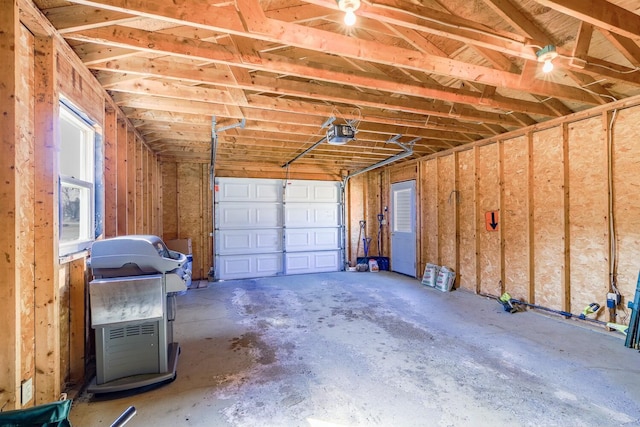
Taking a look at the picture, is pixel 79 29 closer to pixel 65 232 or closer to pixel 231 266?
pixel 65 232

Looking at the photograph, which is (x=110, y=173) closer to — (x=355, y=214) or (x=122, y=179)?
(x=122, y=179)

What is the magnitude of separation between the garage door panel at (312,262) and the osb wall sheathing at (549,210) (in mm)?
2789

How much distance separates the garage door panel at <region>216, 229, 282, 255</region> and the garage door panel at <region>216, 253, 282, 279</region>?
0.14 meters

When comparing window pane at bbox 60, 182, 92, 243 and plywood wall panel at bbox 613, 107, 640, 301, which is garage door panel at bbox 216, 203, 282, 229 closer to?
window pane at bbox 60, 182, 92, 243

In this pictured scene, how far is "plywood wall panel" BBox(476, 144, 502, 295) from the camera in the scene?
15.8 feet

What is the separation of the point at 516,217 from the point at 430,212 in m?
1.85

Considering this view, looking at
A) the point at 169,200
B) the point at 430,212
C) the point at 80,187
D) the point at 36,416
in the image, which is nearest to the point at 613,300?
the point at 430,212

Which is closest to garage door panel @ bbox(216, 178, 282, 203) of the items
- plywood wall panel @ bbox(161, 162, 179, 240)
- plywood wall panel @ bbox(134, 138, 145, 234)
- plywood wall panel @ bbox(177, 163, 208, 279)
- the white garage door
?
the white garage door

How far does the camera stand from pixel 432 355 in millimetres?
2930

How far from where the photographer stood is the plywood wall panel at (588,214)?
3.52m

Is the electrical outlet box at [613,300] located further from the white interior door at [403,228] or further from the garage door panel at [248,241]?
the garage door panel at [248,241]

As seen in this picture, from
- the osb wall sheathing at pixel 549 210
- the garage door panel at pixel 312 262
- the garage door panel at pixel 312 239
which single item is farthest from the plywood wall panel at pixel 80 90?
the osb wall sheathing at pixel 549 210

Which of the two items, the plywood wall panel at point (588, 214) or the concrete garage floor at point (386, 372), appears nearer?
the concrete garage floor at point (386, 372)

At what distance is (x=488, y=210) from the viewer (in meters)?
4.97
